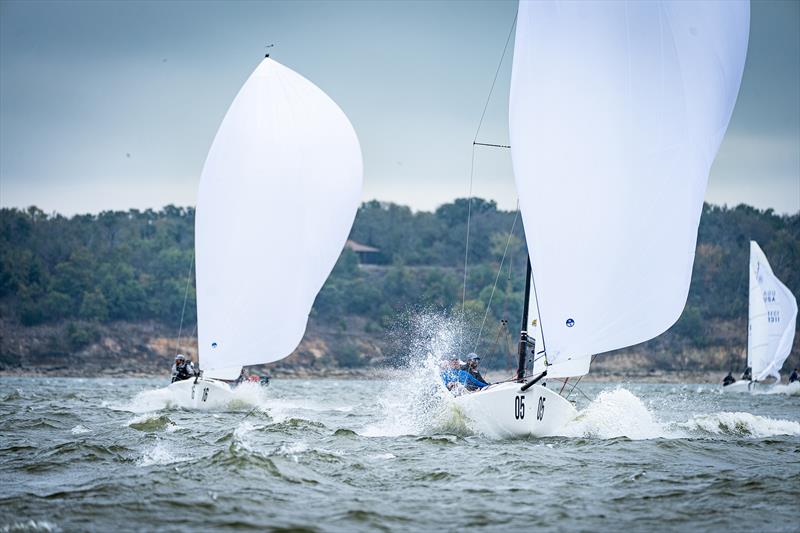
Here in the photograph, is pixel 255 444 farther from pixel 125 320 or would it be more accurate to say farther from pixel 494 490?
pixel 125 320

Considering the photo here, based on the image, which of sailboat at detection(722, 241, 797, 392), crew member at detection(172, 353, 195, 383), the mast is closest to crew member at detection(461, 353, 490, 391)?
the mast

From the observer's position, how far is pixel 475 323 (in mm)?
92625

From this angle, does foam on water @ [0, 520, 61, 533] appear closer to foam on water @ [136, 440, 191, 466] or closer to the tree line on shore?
foam on water @ [136, 440, 191, 466]

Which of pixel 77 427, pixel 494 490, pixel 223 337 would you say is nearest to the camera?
pixel 494 490

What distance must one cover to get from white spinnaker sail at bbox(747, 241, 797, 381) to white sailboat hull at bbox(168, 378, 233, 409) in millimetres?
31864

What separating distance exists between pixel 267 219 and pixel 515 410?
10.2 meters

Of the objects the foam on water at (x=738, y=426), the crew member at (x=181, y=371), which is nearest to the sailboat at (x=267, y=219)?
the crew member at (x=181, y=371)

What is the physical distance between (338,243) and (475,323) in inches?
2672

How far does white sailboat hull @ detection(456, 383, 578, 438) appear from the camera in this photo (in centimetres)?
1670

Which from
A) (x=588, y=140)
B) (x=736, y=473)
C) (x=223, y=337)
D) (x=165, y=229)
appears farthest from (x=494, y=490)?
(x=165, y=229)

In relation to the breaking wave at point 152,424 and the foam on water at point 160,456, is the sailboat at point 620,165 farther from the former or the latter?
the breaking wave at point 152,424

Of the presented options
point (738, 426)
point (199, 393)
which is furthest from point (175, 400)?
point (738, 426)

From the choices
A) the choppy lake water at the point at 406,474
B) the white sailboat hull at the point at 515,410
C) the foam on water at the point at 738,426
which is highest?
the white sailboat hull at the point at 515,410

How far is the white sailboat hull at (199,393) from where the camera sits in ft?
82.1
